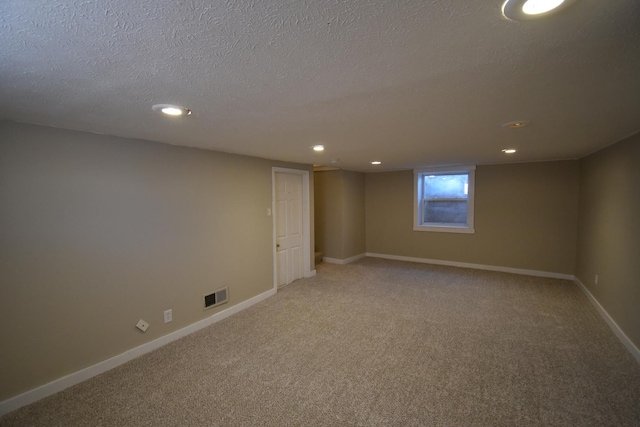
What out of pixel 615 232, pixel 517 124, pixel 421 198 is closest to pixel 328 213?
pixel 421 198

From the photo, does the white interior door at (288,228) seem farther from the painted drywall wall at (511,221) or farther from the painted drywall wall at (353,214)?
the painted drywall wall at (511,221)

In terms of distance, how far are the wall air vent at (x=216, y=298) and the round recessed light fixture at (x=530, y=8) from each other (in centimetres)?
353

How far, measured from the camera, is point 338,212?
19.8ft

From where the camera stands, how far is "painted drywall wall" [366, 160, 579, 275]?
478cm

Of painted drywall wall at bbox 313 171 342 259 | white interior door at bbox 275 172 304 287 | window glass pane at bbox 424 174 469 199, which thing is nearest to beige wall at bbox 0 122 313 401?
white interior door at bbox 275 172 304 287

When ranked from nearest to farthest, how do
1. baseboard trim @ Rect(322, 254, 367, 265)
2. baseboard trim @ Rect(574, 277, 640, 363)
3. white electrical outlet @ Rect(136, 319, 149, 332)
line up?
baseboard trim @ Rect(574, 277, 640, 363) < white electrical outlet @ Rect(136, 319, 149, 332) < baseboard trim @ Rect(322, 254, 367, 265)

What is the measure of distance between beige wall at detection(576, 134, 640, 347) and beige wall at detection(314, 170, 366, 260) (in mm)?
3875

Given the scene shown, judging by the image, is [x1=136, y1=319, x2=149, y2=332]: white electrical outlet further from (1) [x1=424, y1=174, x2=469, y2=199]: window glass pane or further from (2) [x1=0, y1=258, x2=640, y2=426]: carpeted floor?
(1) [x1=424, y1=174, x2=469, y2=199]: window glass pane

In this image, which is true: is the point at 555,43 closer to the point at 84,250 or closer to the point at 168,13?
the point at 168,13

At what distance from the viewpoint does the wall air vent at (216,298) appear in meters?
3.35

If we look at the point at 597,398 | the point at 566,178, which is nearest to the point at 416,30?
the point at 597,398

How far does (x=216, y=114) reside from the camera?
1887 mm

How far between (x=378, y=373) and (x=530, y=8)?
2540 mm

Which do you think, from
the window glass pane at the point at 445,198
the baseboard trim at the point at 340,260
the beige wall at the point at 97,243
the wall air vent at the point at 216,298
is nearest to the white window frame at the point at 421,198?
the window glass pane at the point at 445,198
